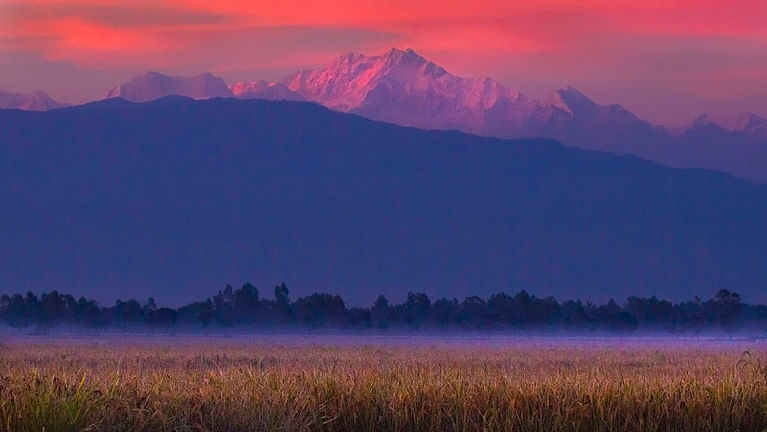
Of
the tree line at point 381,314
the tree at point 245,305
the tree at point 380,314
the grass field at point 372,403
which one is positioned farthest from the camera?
the tree at point 245,305

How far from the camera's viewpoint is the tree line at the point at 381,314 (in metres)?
153

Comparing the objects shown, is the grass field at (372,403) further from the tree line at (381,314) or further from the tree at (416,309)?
the tree at (416,309)

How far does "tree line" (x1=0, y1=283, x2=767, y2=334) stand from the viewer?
153 m

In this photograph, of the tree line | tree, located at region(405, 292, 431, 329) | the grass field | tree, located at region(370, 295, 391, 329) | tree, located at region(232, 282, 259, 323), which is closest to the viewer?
the grass field

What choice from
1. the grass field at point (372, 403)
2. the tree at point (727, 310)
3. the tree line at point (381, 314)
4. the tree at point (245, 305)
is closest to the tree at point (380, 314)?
the tree line at point (381, 314)

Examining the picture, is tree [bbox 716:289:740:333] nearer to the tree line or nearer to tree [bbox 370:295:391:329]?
the tree line

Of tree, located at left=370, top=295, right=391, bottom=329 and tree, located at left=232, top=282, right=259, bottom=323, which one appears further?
tree, located at left=232, top=282, right=259, bottom=323

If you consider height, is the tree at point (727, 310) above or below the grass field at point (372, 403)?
above

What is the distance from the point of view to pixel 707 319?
15750cm

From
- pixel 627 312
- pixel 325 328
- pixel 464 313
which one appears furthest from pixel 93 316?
pixel 627 312

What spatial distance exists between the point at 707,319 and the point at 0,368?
Answer: 146809 mm

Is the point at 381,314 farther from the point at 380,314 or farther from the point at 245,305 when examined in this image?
the point at 245,305

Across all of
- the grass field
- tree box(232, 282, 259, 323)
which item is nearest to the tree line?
tree box(232, 282, 259, 323)

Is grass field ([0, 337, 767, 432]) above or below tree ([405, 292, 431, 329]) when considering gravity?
below
